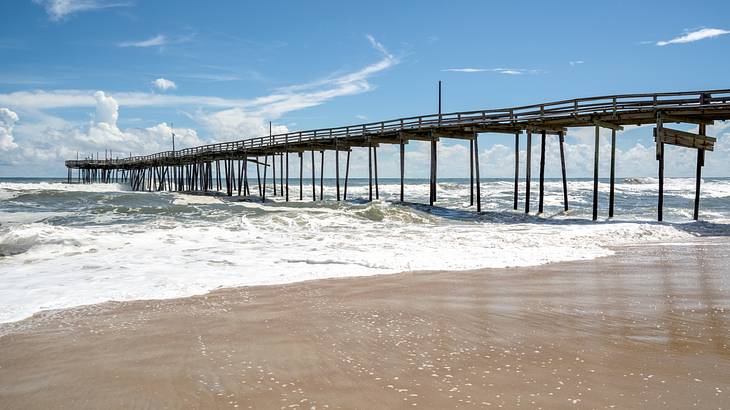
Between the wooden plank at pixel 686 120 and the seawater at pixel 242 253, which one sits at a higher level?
the wooden plank at pixel 686 120

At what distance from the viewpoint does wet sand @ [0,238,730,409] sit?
3.38m

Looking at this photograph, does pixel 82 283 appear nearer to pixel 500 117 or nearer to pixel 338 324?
pixel 338 324

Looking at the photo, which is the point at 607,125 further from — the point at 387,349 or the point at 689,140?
the point at 387,349

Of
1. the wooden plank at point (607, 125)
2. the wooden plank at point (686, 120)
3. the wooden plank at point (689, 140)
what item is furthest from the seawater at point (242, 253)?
the wooden plank at point (607, 125)

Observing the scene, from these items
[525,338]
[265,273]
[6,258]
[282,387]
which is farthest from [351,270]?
[6,258]

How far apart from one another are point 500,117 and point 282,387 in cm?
2173

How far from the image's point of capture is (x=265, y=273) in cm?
860

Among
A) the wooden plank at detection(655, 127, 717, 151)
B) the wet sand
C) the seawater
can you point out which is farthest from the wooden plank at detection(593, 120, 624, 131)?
the wet sand

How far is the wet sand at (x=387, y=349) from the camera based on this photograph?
338 centimetres

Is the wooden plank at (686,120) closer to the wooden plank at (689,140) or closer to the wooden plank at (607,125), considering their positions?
the wooden plank at (689,140)

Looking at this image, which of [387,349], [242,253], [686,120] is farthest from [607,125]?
[387,349]

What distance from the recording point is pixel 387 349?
4309 mm

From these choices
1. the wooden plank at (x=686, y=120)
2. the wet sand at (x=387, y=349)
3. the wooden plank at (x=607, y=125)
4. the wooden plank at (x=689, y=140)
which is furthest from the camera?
the wooden plank at (x=607, y=125)

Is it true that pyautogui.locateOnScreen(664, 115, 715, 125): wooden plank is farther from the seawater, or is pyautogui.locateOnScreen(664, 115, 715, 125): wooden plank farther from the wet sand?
the wet sand
